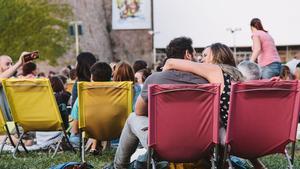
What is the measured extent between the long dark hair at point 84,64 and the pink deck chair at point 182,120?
335 centimetres

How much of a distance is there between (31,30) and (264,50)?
93.5ft

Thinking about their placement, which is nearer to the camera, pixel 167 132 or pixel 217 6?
pixel 167 132

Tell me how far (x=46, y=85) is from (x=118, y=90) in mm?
938

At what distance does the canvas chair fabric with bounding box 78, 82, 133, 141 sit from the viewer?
6.72 m

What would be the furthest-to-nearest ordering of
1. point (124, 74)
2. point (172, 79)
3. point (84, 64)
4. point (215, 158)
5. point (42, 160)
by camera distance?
point (84, 64), point (124, 74), point (42, 160), point (172, 79), point (215, 158)

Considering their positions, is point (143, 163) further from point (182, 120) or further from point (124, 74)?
point (124, 74)

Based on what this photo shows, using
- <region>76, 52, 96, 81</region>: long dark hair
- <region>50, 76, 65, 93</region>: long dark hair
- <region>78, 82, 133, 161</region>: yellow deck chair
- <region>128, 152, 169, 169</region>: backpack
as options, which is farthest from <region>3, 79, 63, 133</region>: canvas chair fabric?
<region>128, 152, 169, 169</region>: backpack

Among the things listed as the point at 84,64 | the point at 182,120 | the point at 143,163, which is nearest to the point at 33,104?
the point at 84,64

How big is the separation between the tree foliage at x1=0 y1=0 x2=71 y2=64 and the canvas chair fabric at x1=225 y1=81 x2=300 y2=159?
31.4m

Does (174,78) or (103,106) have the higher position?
(174,78)

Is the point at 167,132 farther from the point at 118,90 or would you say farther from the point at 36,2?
the point at 36,2

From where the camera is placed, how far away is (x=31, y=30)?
119ft

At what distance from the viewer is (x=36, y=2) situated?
37.2 m

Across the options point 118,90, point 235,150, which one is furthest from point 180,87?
point 118,90
